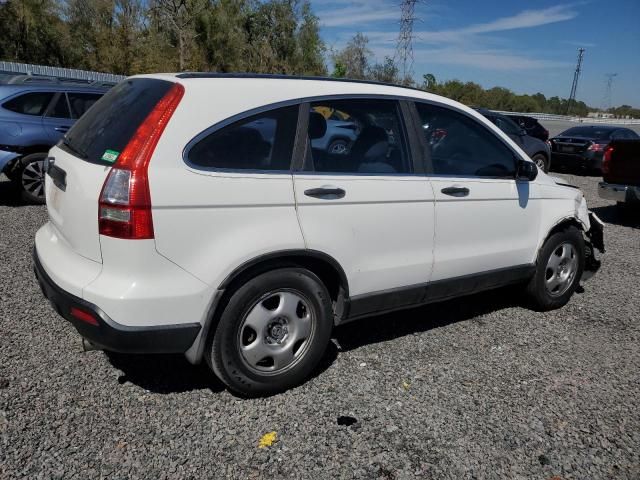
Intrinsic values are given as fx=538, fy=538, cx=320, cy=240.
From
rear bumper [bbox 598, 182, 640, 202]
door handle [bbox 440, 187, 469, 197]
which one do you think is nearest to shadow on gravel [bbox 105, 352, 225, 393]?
door handle [bbox 440, 187, 469, 197]

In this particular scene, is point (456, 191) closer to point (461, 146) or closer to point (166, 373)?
point (461, 146)

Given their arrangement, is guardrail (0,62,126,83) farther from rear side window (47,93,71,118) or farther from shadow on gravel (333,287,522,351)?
shadow on gravel (333,287,522,351)

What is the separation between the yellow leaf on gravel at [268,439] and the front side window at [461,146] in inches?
78.4

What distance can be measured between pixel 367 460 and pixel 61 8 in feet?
125

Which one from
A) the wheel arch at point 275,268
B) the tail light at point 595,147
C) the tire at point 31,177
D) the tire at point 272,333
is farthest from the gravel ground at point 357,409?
the tail light at point 595,147

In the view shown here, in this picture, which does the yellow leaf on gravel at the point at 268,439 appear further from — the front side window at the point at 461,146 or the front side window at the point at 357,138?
the front side window at the point at 461,146

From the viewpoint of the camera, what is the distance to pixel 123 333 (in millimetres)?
2578

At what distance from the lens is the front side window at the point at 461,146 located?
3.74m

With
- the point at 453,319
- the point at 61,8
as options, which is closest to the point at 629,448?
the point at 453,319

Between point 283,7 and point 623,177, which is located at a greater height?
point 283,7

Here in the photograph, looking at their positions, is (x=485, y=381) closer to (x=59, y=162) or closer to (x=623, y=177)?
(x=59, y=162)

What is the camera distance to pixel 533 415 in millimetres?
3143

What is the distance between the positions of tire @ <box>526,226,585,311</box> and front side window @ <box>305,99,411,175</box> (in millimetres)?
1751

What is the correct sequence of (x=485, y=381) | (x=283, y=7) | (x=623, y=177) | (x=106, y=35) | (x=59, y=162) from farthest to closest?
1. (x=283, y=7)
2. (x=106, y=35)
3. (x=623, y=177)
4. (x=485, y=381)
5. (x=59, y=162)
